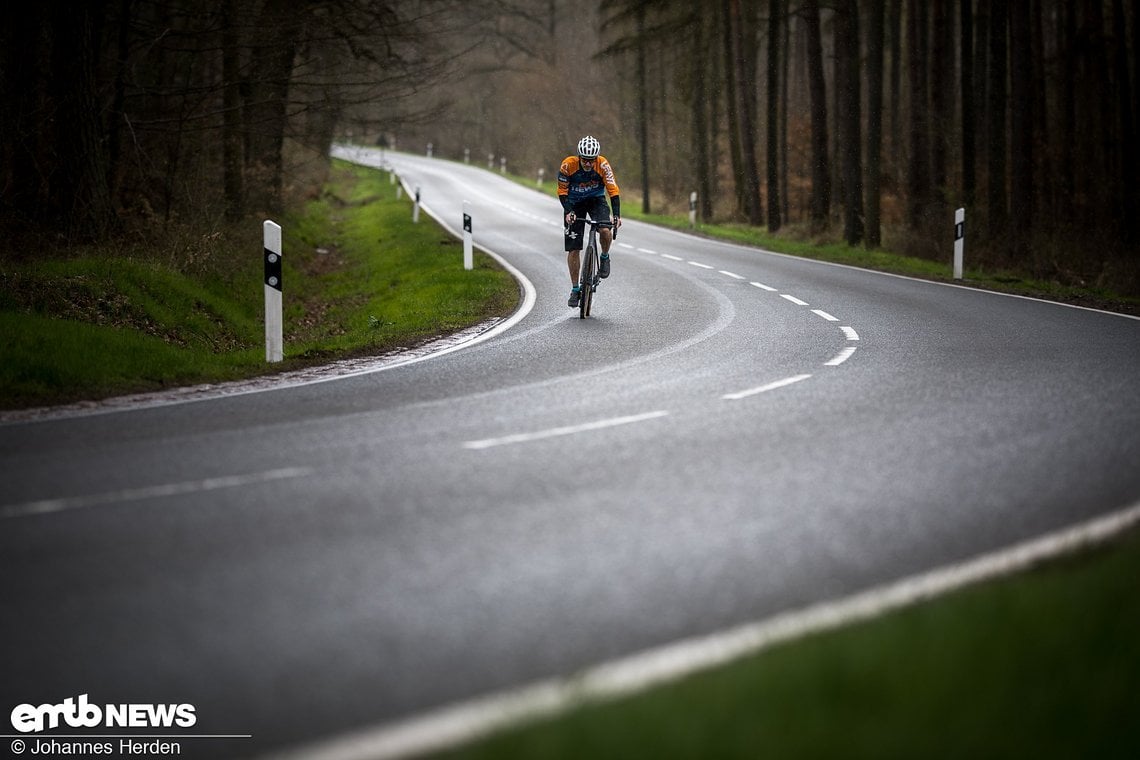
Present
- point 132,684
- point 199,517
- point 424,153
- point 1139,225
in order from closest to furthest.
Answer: point 132,684, point 199,517, point 1139,225, point 424,153

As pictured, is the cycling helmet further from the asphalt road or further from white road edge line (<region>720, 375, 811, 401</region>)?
white road edge line (<region>720, 375, 811, 401</region>)

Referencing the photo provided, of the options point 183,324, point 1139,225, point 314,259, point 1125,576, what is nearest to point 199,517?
point 1125,576

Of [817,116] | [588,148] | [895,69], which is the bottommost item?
[588,148]

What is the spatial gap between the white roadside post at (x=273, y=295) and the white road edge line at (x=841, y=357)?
544cm

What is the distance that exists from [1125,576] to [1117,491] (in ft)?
5.27

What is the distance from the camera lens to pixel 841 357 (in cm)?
1112

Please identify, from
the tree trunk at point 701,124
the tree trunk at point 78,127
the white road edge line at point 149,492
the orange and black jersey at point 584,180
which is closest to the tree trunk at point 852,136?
the tree trunk at point 701,124

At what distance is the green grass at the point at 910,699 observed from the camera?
3123mm

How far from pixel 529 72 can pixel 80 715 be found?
3103 cm

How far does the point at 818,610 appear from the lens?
14.2 feet

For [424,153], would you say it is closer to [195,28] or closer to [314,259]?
[314,259]

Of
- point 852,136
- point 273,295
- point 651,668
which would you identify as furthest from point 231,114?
point 651,668

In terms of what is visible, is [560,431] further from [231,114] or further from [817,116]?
[817,116]

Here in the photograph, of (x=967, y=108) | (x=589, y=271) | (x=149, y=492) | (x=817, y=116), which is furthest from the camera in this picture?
(x=817, y=116)
